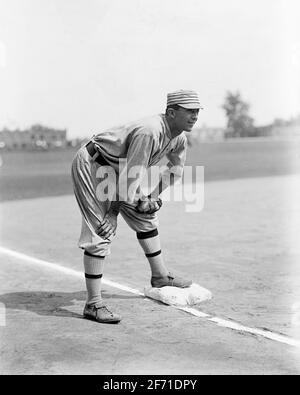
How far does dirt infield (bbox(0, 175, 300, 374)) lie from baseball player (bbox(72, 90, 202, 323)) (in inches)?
14.5

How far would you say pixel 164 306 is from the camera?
453 centimetres

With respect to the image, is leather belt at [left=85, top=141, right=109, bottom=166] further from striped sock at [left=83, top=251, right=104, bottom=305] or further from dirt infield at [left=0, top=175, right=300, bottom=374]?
dirt infield at [left=0, top=175, right=300, bottom=374]

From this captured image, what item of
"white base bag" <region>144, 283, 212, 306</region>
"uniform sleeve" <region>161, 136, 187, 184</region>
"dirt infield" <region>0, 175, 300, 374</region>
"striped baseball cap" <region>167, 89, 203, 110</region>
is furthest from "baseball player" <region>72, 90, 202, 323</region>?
"white base bag" <region>144, 283, 212, 306</region>

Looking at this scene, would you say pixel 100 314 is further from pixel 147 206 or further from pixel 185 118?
pixel 185 118

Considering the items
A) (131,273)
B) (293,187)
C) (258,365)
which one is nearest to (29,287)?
(131,273)

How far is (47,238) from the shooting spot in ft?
24.6

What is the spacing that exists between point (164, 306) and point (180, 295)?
0.46 ft

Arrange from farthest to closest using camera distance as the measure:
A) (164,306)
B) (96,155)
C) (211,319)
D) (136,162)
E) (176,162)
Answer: (176,162) < (164,306) < (96,155) < (211,319) < (136,162)

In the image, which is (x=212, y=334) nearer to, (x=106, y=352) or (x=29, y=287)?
(x=106, y=352)

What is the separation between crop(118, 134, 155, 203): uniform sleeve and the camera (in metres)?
4.07

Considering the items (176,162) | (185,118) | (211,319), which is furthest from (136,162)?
(211,319)

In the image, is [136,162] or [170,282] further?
[170,282]

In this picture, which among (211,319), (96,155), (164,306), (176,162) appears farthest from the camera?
(176,162)
